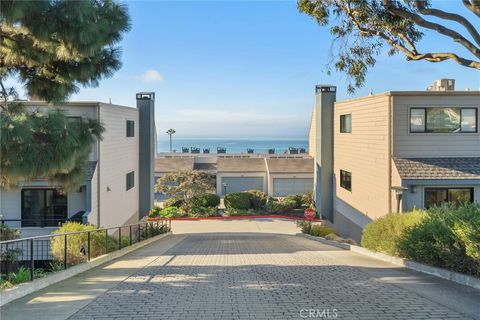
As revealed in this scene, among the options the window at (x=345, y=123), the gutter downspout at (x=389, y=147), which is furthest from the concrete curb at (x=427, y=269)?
the window at (x=345, y=123)

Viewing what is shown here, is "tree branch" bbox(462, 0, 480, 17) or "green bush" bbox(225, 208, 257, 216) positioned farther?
"green bush" bbox(225, 208, 257, 216)

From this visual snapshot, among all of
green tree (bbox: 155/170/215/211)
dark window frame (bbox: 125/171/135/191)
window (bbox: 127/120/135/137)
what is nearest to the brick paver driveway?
dark window frame (bbox: 125/171/135/191)

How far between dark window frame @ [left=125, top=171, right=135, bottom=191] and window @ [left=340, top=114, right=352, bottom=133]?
500 inches

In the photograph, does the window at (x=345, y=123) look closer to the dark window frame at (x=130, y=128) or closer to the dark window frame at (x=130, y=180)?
the dark window frame at (x=130, y=128)

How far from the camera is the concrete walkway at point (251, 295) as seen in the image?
6.63m

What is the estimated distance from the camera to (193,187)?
116 ft

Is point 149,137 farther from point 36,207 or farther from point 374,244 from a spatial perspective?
point 374,244

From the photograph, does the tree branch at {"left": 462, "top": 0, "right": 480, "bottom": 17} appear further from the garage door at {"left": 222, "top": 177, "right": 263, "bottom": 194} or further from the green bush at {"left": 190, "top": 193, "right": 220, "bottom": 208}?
the garage door at {"left": 222, "top": 177, "right": 263, "bottom": 194}

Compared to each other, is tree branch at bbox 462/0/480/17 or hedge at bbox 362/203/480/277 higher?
tree branch at bbox 462/0/480/17

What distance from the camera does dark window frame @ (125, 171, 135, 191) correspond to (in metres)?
26.5

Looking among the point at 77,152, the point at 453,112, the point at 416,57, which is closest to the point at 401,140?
the point at 453,112

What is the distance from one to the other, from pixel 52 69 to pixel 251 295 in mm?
6521

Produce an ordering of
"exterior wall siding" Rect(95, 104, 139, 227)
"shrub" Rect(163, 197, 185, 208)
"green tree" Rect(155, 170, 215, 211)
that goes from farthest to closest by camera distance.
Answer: "shrub" Rect(163, 197, 185, 208) < "green tree" Rect(155, 170, 215, 211) < "exterior wall siding" Rect(95, 104, 139, 227)

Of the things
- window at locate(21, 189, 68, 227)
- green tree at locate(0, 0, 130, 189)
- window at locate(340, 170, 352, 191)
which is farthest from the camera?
window at locate(340, 170, 352, 191)
